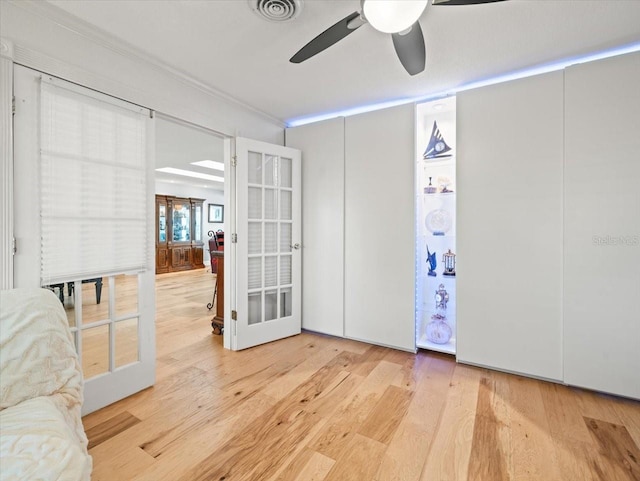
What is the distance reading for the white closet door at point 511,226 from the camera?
7.55ft

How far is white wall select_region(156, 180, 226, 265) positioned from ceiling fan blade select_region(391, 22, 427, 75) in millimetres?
7999

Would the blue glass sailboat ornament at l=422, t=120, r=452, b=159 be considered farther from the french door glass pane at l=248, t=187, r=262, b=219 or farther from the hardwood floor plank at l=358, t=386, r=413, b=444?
the hardwood floor plank at l=358, t=386, r=413, b=444

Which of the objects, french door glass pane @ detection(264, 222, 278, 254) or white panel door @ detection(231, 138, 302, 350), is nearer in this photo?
white panel door @ detection(231, 138, 302, 350)

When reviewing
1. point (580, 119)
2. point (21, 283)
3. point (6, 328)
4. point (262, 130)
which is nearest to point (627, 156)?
point (580, 119)

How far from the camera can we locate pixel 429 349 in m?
2.93

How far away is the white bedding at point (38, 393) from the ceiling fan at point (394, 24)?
1812mm

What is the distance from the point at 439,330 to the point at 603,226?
149 centimetres

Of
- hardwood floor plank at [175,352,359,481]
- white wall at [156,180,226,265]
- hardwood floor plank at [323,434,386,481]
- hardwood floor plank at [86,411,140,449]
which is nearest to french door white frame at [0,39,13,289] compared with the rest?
hardwood floor plank at [86,411,140,449]

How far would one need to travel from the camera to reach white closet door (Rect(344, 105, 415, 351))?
289 cm

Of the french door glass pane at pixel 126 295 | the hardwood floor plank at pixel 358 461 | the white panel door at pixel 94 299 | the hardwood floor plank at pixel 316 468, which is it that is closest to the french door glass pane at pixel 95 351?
the white panel door at pixel 94 299

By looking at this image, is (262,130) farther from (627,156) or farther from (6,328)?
(627,156)

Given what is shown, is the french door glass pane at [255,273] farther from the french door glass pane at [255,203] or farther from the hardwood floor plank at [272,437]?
the hardwood floor plank at [272,437]

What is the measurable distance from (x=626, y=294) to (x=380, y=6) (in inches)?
95.5

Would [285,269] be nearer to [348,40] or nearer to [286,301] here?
[286,301]
